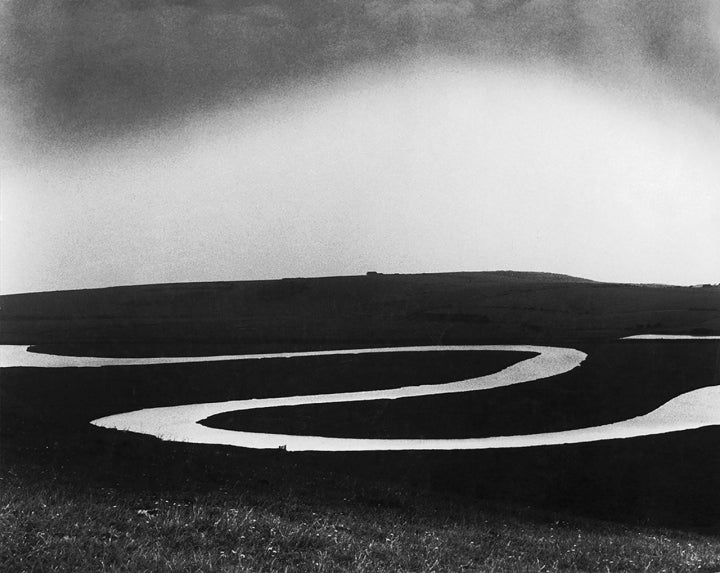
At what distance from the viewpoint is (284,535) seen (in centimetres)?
717

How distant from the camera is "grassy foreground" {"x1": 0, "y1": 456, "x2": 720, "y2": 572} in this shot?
6465mm

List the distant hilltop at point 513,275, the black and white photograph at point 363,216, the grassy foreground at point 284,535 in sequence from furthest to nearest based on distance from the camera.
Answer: the distant hilltop at point 513,275 → the black and white photograph at point 363,216 → the grassy foreground at point 284,535

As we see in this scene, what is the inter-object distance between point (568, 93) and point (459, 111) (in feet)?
7.72

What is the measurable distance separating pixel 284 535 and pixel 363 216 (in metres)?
8.85

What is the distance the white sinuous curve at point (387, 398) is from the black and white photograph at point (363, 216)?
102 mm

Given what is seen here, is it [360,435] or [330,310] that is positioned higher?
[330,310]

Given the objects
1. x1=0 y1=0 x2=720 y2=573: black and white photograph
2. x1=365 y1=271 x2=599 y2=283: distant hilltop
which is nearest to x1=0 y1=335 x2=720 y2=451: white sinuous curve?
x1=0 y1=0 x2=720 y2=573: black and white photograph

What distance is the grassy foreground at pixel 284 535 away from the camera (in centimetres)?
646

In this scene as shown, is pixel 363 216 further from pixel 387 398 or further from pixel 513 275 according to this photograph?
pixel 387 398

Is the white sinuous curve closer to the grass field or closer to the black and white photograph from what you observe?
the black and white photograph

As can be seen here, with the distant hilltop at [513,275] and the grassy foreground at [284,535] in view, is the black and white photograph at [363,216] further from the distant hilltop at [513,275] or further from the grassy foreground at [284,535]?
the grassy foreground at [284,535]

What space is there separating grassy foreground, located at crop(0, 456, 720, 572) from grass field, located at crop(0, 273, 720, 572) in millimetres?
29

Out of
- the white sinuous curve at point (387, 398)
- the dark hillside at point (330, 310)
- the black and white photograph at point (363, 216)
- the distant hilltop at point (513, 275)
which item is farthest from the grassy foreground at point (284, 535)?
the dark hillside at point (330, 310)

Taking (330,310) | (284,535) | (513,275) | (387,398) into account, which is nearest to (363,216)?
(330,310)
